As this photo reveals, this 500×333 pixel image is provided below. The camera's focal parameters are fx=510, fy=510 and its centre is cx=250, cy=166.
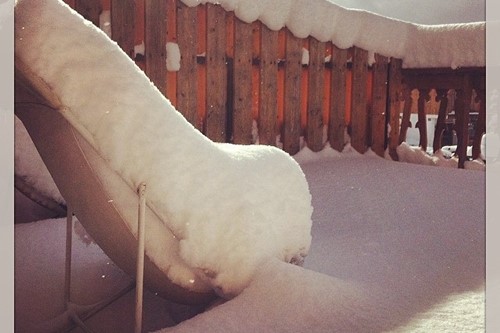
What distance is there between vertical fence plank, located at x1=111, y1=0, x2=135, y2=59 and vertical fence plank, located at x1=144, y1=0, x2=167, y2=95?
0.13 m

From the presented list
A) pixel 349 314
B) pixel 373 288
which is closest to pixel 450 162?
pixel 373 288

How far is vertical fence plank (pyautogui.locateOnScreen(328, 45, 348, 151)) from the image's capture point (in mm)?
5223

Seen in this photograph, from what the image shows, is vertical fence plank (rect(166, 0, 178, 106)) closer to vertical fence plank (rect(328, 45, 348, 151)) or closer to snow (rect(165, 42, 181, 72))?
snow (rect(165, 42, 181, 72))

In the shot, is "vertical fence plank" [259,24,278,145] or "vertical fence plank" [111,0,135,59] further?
"vertical fence plank" [259,24,278,145]

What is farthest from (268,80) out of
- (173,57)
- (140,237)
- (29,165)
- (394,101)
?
(140,237)

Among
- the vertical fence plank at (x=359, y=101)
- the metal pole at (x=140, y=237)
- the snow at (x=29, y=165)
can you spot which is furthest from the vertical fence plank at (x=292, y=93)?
the metal pole at (x=140, y=237)

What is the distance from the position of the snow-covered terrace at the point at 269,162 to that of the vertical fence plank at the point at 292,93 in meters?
0.01

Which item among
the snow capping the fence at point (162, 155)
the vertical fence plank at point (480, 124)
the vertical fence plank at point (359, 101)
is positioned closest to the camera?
the snow capping the fence at point (162, 155)

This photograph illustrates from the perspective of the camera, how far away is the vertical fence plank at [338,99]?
17.1 ft

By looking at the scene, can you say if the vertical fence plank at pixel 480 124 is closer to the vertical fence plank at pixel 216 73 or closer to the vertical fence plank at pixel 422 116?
the vertical fence plank at pixel 422 116

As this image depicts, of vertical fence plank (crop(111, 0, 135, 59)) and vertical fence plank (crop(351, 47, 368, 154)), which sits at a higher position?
vertical fence plank (crop(111, 0, 135, 59))

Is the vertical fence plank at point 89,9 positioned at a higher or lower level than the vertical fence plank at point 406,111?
higher

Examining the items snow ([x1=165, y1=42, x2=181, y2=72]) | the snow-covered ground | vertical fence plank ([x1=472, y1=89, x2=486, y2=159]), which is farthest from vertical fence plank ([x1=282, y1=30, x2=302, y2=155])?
vertical fence plank ([x1=472, y1=89, x2=486, y2=159])

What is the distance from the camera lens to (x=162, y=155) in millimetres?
1761
